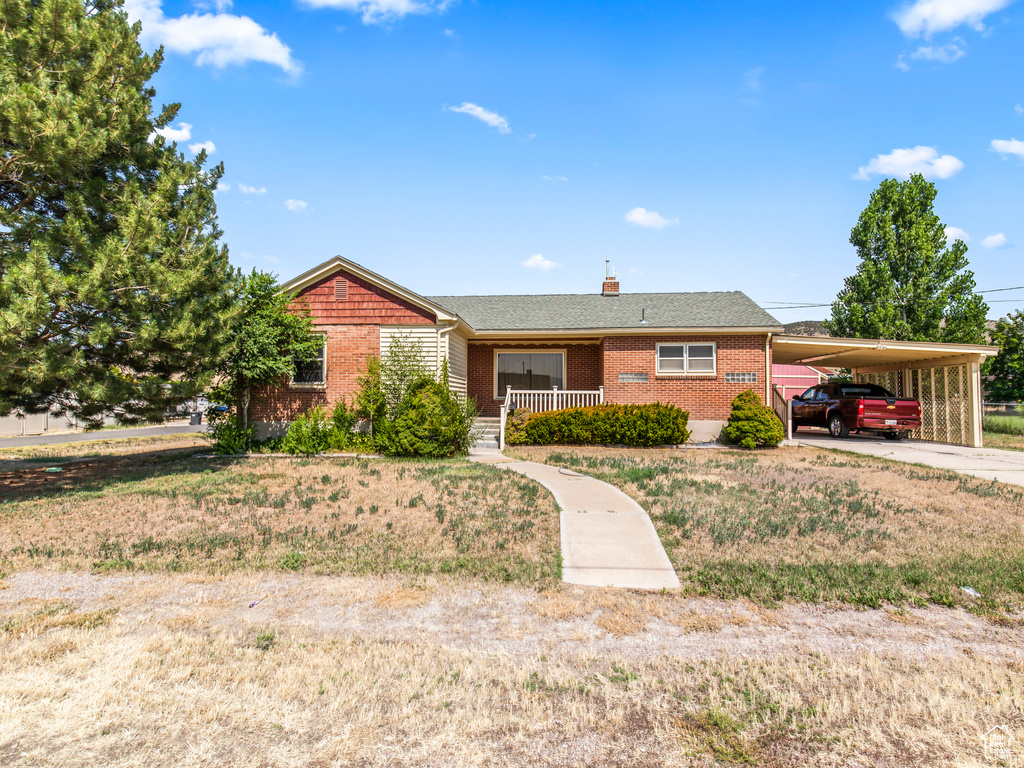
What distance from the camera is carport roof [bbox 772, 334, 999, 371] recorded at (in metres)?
16.4

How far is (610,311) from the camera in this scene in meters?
19.5

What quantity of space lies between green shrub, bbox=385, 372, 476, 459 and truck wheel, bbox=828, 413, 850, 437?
44.0ft

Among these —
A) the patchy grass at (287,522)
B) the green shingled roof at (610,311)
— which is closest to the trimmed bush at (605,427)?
the green shingled roof at (610,311)

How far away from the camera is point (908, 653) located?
12.5 ft

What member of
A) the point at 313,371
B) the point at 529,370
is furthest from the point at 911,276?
the point at 313,371

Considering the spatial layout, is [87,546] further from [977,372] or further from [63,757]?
[977,372]

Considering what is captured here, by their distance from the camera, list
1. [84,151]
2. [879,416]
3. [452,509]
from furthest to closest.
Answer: [879,416] → [84,151] → [452,509]

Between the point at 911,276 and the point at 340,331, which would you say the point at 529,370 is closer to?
the point at 340,331

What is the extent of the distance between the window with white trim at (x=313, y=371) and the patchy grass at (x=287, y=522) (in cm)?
478

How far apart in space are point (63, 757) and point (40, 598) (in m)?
2.84

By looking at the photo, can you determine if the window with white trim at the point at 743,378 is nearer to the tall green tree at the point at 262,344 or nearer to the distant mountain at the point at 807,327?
the tall green tree at the point at 262,344

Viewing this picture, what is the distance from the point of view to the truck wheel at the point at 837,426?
19.2m

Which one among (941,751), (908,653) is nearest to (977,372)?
(908,653)

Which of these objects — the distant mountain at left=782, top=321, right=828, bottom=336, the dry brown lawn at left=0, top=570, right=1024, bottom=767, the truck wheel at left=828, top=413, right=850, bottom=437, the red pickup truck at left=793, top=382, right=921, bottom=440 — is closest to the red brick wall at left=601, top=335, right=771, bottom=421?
the red pickup truck at left=793, top=382, right=921, bottom=440
